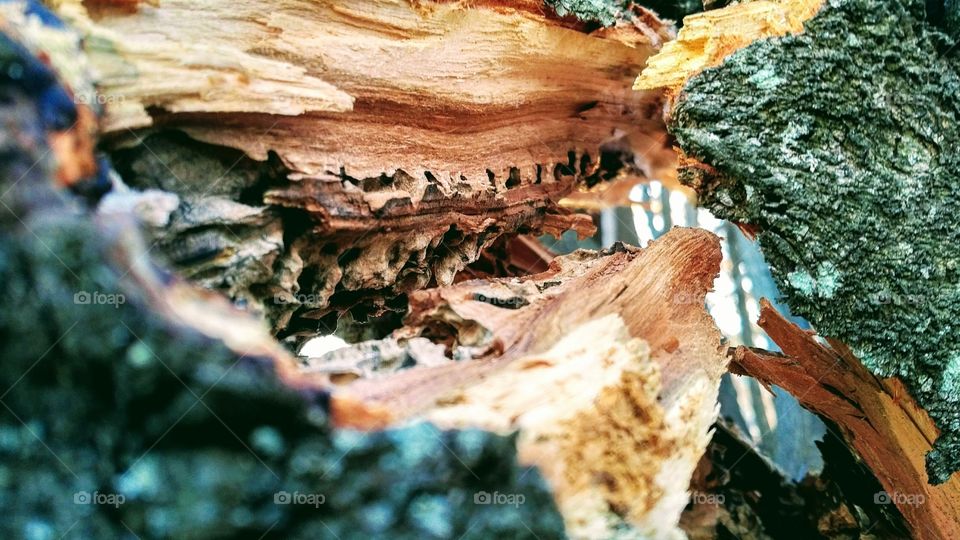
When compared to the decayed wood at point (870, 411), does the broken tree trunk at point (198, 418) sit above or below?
above

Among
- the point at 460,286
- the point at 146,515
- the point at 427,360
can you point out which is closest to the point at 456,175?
the point at 460,286

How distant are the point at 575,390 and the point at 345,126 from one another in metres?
0.70

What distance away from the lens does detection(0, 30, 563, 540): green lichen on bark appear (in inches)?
42.1

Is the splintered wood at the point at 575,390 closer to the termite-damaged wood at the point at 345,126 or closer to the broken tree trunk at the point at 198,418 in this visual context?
the broken tree trunk at the point at 198,418

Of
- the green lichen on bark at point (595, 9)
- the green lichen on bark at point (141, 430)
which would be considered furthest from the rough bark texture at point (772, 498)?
the green lichen on bark at point (141, 430)

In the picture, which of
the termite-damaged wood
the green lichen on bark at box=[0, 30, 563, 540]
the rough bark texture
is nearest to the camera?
the green lichen on bark at box=[0, 30, 563, 540]

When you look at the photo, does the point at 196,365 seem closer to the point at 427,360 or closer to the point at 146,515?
the point at 146,515

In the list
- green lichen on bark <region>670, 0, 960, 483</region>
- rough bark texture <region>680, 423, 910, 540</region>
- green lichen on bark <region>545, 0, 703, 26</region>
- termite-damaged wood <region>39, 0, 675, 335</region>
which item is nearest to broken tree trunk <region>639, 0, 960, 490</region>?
green lichen on bark <region>670, 0, 960, 483</region>

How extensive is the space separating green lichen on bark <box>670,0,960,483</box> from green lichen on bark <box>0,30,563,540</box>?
0.81 metres

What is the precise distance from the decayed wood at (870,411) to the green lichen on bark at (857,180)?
0.11 meters

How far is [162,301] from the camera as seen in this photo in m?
1.09

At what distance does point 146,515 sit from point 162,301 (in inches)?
12.8

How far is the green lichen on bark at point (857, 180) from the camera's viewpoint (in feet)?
4.94

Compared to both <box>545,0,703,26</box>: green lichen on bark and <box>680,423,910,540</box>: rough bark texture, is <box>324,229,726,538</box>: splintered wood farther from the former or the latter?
<box>680,423,910,540</box>: rough bark texture
